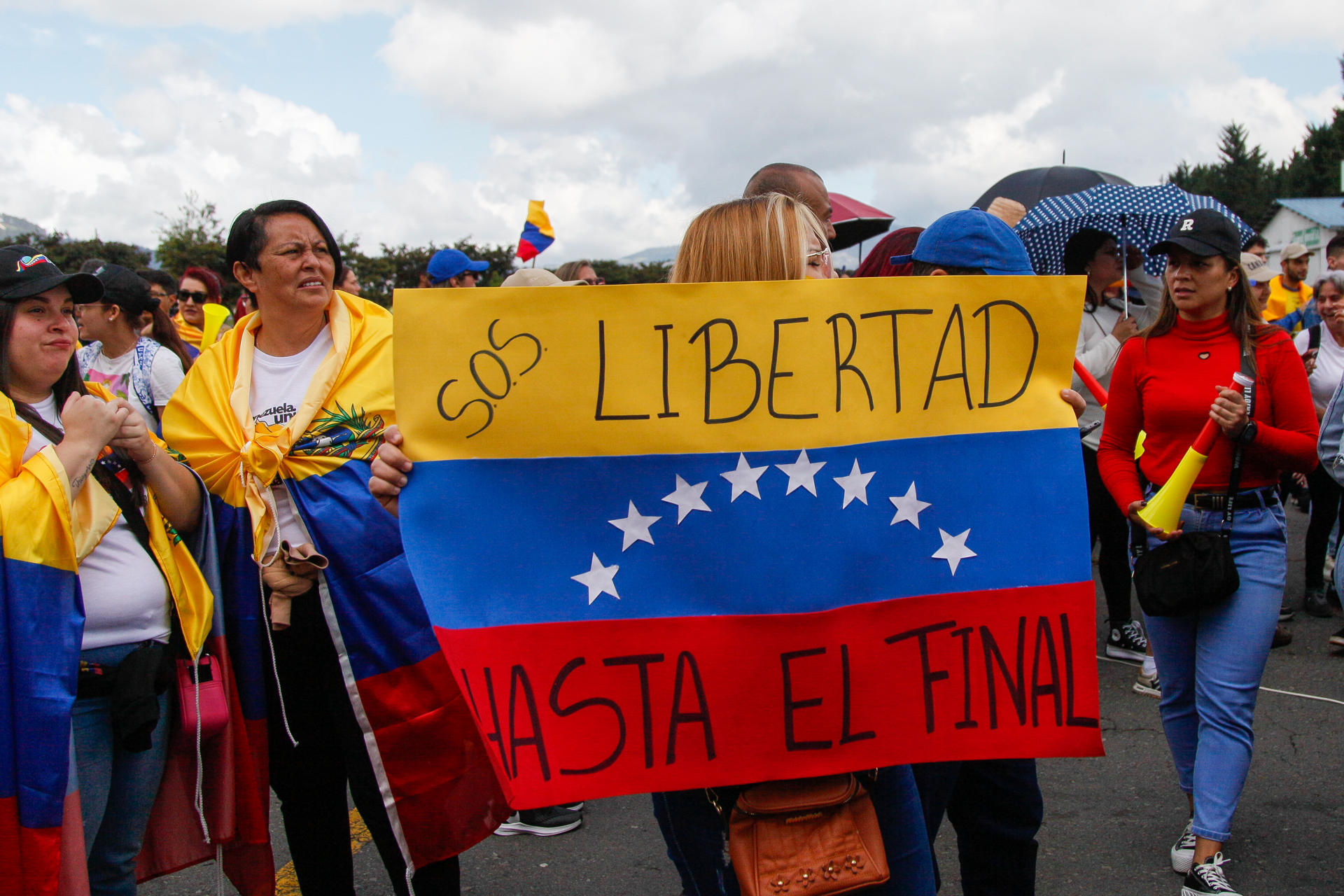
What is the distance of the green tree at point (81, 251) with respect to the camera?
59.3 ft

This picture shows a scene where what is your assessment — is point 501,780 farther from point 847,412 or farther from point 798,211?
point 798,211

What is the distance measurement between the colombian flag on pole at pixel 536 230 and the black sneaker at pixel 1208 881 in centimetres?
738

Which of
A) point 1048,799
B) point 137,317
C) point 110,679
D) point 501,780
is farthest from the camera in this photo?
point 137,317

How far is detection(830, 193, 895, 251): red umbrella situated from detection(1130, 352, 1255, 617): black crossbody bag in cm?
363

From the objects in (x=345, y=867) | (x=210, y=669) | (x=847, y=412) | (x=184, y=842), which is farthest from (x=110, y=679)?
(x=847, y=412)

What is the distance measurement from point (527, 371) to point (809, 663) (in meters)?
0.76

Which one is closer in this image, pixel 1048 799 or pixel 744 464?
pixel 744 464

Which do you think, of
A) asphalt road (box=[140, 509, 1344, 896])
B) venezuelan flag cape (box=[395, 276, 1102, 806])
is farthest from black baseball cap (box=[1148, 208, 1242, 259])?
asphalt road (box=[140, 509, 1344, 896])

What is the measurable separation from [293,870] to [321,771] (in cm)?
100

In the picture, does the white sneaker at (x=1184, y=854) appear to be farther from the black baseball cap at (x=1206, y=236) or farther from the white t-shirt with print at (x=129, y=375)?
the white t-shirt with print at (x=129, y=375)

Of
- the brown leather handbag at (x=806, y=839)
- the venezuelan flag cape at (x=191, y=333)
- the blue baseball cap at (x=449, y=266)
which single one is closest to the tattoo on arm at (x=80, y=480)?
the brown leather handbag at (x=806, y=839)

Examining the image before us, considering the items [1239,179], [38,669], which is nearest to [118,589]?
[38,669]

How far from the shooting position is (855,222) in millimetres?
7043

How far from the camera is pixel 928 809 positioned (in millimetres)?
2402
